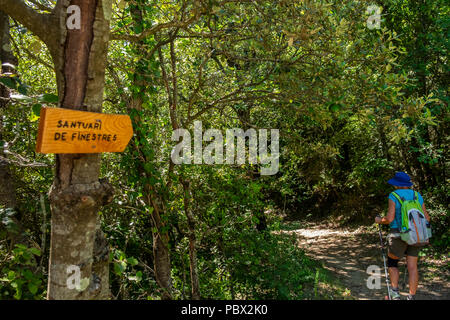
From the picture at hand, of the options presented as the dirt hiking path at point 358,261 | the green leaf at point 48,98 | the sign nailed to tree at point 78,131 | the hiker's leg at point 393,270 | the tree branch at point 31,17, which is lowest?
the dirt hiking path at point 358,261

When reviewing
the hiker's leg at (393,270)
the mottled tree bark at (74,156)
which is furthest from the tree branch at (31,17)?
the hiker's leg at (393,270)

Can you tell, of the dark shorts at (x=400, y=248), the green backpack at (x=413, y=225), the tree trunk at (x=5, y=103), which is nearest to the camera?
the tree trunk at (x=5, y=103)

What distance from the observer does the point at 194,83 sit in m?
5.00

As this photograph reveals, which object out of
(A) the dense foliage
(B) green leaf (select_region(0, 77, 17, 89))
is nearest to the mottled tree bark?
(A) the dense foliage

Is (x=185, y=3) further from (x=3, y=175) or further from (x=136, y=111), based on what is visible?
(x=3, y=175)

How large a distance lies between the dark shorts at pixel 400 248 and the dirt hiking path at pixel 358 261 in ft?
3.76

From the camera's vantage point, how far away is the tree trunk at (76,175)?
173 centimetres

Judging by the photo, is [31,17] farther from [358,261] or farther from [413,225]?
[358,261]

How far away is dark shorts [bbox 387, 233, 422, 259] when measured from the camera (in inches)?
159

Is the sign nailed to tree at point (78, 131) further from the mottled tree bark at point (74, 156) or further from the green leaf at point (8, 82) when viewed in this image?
the green leaf at point (8, 82)

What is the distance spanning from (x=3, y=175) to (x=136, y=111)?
1.78 metres

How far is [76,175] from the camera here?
1.76 meters
